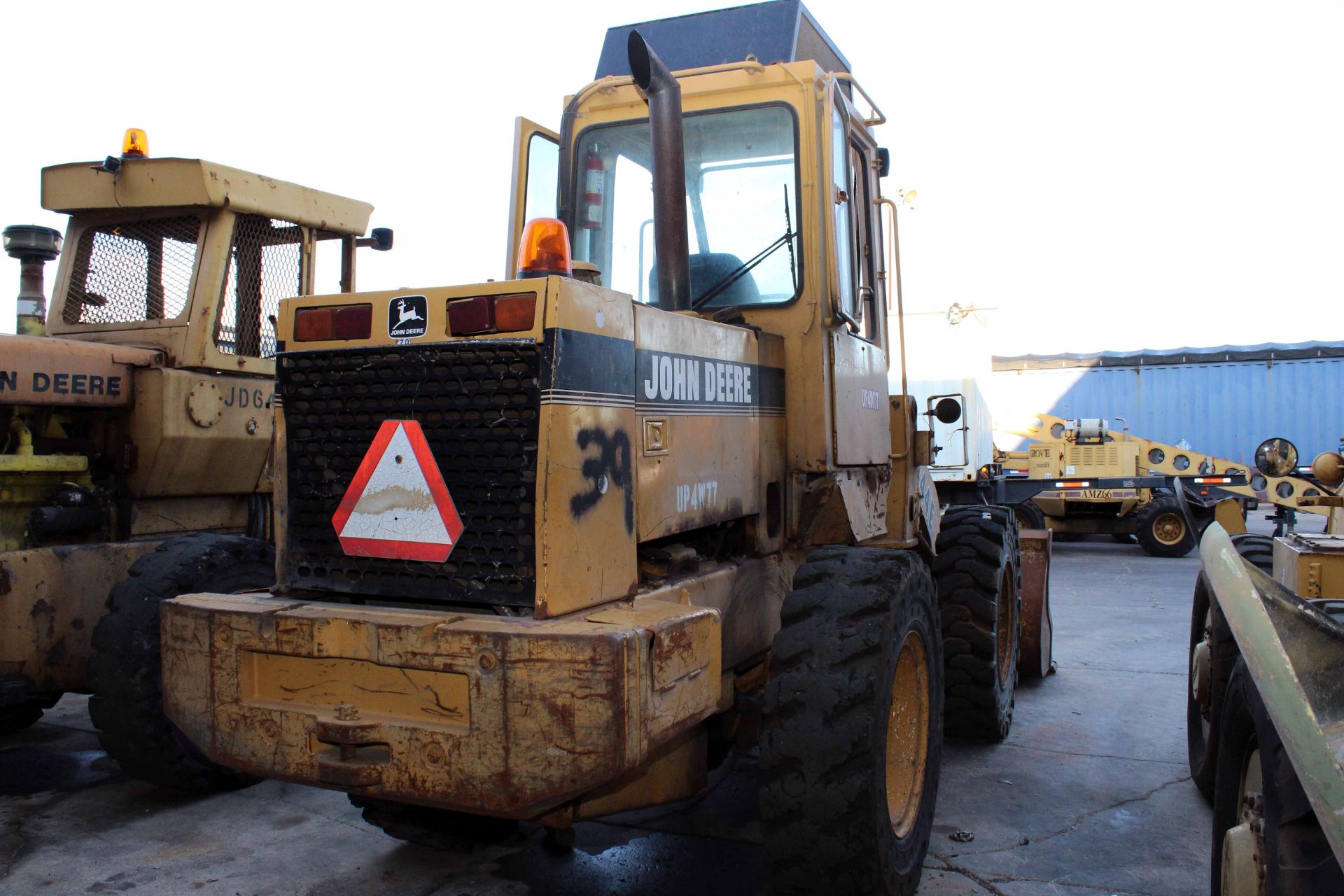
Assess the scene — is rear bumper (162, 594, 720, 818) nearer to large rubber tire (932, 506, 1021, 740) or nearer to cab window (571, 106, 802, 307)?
cab window (571, 106, 802, 307)

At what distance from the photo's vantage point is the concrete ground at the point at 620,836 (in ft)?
12.1

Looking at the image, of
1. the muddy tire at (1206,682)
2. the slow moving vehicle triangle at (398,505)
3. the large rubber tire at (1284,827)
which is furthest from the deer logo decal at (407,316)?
the muddy tire at (1206,682)

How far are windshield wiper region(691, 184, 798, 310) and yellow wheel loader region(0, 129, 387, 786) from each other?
2304mm

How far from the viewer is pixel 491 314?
2740 millimetres

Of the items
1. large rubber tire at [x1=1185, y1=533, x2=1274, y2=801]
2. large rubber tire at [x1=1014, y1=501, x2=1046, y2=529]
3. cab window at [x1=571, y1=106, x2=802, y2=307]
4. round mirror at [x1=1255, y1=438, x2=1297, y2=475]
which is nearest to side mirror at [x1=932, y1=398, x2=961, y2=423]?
large rubber tire at [x1=1185, y1=533, x2=1274, y2=801]

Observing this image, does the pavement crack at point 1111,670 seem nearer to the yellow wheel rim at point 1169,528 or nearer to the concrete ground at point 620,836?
the concrete ground at point 620,836

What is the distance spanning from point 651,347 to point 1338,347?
83.2 ft

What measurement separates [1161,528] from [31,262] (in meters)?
14.4

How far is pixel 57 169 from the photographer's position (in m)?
5.26

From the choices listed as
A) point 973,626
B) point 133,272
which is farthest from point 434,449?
point 133,272

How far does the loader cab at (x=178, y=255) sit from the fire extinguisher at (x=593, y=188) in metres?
2.06

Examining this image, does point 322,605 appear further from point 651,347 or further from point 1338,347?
point 1338,347

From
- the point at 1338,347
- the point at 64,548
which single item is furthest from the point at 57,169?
the point at 1338,347

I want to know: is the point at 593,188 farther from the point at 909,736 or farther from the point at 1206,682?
the point at 1206,682
